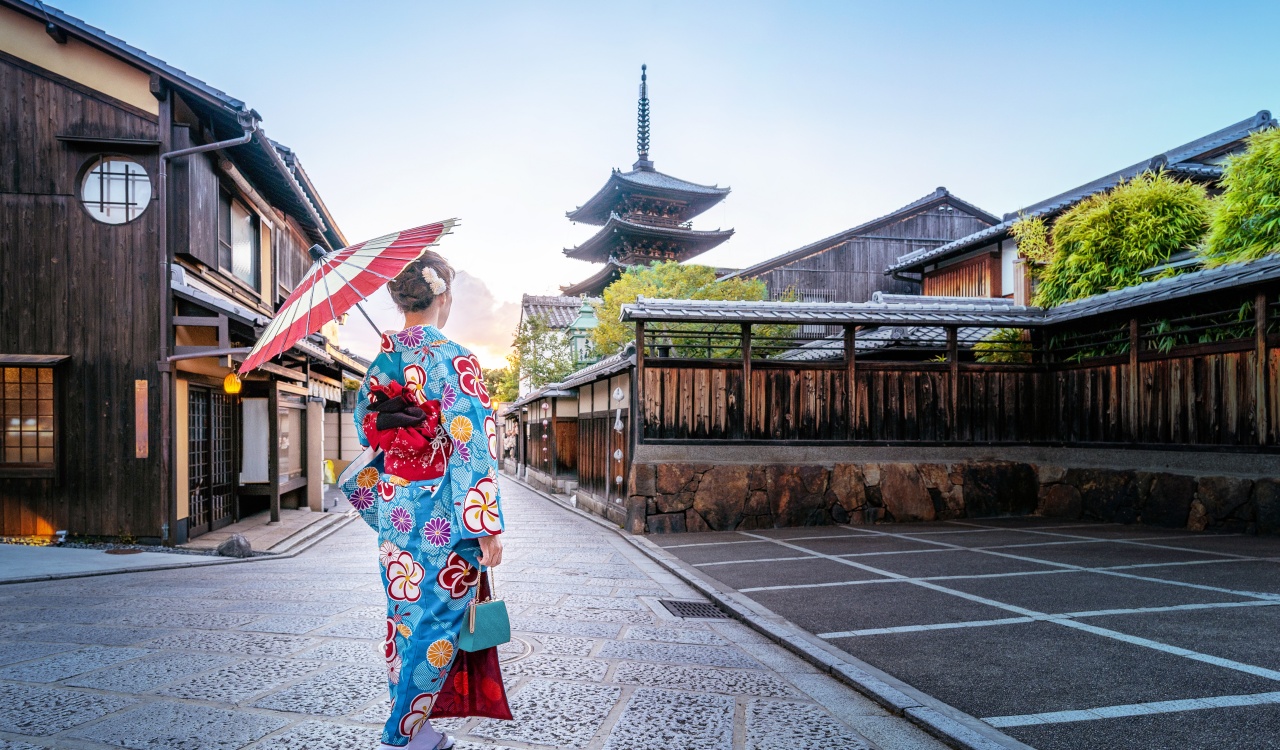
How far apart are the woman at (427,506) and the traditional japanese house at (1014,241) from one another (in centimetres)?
1854

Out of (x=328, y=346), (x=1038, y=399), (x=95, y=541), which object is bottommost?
(x=95, y=541)

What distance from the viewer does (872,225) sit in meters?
33.0

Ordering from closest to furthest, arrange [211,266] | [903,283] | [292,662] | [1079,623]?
[292,662]
[1079,623]
[211,266]
[903,283]

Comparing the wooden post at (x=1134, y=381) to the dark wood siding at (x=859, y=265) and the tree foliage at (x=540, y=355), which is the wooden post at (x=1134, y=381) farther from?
the tree foliage at (x=540, y=355)

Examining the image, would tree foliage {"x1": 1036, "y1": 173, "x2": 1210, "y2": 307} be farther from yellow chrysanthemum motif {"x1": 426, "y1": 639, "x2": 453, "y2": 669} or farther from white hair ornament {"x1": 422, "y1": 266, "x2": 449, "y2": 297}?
yellow chrysanthemum motif {"x1": 426, "y1": 639, "x2": 453, "y2": 669}

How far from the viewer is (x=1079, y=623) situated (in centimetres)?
586

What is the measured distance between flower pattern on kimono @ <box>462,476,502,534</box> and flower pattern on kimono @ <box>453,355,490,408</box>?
38 cm

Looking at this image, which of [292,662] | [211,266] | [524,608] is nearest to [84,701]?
[292,662]

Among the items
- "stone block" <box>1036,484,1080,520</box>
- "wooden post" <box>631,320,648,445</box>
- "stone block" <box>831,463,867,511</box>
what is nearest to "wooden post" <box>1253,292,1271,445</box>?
"stone block" <box>1036,484,1080,520</box>

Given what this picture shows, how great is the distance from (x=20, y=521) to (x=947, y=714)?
12.3 m

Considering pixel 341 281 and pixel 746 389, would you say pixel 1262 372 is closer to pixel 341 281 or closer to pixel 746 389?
pixel 746 389

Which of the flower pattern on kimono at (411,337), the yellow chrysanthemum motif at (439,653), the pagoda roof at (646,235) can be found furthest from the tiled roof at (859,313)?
the pagoda roof at (646,235)

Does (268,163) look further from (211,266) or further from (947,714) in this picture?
(947,714)

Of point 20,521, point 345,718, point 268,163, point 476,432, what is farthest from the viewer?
point 268,163
